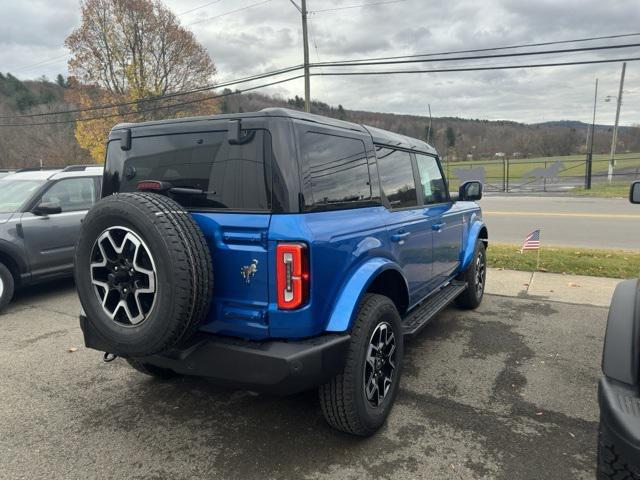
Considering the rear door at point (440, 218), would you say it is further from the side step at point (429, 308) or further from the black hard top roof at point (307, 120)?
the black hard top roof at point (307, 120)

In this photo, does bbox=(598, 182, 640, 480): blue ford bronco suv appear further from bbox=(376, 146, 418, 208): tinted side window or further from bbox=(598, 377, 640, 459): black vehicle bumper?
bbox=(376, 146, 418, 208): tinted side window

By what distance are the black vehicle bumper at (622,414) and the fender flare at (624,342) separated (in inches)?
1.8

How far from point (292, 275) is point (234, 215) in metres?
0.49

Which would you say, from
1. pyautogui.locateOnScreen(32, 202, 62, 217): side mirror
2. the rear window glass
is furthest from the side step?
pyautogui.locateOnScreen(32, 202, 62, 217): side mirror

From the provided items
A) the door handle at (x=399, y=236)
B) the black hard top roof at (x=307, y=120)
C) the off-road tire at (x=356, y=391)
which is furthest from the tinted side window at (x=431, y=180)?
the off-road tire at (x=356, y=391)

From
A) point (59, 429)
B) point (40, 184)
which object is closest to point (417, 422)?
point (59, 429)

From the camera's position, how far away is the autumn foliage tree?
27.1 metres

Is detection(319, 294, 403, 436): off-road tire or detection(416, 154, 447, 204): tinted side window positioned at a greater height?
detection(416, 154, 447, 204): tinted side window

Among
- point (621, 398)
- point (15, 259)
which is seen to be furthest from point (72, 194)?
point (621, 398)

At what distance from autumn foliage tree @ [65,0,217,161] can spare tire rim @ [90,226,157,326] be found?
26515 millimetres

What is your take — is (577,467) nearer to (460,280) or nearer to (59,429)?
(460,280)

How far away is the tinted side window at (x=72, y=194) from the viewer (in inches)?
248

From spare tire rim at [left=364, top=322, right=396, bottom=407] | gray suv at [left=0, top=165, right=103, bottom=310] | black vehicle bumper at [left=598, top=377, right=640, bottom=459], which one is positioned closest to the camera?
black vehicle bumper at [left=598, top=377, right=640, bottom=459]

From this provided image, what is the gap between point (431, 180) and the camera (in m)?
4.58
